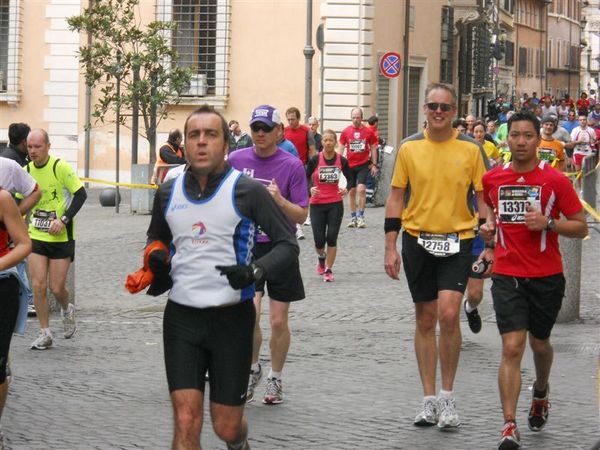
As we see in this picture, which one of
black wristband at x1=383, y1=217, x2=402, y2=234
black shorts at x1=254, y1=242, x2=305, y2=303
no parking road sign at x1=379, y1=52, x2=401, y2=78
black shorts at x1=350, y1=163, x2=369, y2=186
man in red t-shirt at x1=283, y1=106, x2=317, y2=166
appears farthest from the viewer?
no parking road sign at x1=379, y1=52, x2=401, y2=78

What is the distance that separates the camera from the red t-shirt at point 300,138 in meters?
22.4

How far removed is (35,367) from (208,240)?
4.84 meters

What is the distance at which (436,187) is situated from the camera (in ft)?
28.4

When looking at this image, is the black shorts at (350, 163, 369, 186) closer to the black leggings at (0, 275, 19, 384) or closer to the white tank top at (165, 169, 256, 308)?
the black leggings at (0, 275, 19, 384)

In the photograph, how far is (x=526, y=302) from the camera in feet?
26.3

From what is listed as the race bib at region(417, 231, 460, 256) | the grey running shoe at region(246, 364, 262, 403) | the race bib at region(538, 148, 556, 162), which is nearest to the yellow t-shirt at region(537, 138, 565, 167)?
the race bib at region(538, 148, 556, 162)

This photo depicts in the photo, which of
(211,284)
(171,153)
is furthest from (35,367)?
(171,153)

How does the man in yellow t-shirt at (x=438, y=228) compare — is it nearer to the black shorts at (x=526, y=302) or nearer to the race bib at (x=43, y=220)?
the black shorts at (x=526, y=302)

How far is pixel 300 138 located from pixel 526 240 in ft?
48.0

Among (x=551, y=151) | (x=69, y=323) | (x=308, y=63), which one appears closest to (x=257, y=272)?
(x=69, y=323)

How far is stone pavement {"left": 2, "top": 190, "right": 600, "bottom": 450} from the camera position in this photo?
8.27m

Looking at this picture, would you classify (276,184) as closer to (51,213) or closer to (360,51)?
(51,213)

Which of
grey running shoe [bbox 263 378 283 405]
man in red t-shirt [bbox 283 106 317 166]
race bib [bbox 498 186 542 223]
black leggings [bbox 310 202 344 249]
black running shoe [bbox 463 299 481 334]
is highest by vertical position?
man in red t-shirt [bbox 283 106 317 166]

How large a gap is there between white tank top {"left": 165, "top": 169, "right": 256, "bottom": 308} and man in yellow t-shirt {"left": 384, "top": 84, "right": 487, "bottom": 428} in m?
2.45
